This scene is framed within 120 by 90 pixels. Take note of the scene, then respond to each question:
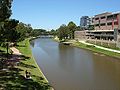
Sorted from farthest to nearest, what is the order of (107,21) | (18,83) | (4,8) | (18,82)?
(107,21) → (4,8) → (18,82) → (18,83)

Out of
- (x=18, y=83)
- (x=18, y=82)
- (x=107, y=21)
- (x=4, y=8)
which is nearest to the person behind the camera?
(x=18, y=83)

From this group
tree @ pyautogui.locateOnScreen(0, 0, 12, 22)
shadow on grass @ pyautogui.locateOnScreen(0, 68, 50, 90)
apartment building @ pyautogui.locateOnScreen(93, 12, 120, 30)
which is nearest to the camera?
shadow on grass @ pyautogui.locateOnScreen(0, 68, 50, 90)

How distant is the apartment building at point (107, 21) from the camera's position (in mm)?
102150

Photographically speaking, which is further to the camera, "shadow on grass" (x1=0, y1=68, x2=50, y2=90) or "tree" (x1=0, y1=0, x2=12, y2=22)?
"tree" (x1=0, y1=0, x2=12, y2=22)

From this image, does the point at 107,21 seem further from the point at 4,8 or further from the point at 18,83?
the point at 18,83

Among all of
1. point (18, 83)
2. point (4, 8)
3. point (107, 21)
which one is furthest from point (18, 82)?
point (107, 21)

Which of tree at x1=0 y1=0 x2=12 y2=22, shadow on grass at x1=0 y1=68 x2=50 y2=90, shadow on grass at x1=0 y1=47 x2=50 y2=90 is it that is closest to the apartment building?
tree at x1=0 y1=0 x2=12 y2=22

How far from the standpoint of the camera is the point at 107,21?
113625 millimetres

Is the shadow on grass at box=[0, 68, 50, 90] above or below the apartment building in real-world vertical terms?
below

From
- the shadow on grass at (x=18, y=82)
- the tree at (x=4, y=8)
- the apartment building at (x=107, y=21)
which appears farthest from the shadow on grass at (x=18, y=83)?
the apartment building at (x=107, y=21)

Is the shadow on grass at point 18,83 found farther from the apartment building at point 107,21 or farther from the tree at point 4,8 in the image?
the apartment building at point 107,21

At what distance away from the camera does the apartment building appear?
10215 cm

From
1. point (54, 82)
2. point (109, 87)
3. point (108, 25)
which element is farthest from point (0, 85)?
point (108, 25)

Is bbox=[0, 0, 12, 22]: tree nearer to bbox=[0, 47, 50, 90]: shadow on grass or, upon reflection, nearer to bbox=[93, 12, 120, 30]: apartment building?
bbox=[0, 47, 50, 90]: shadow on grass
